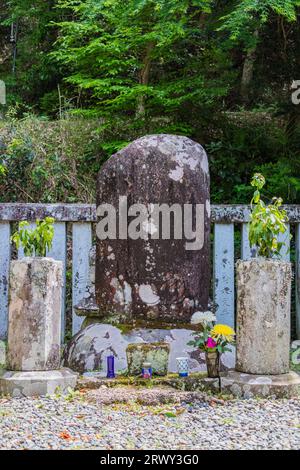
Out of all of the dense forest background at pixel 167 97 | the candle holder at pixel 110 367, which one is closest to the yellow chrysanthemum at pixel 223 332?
the candle holder at pixel 110 367

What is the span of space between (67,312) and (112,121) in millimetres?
2417

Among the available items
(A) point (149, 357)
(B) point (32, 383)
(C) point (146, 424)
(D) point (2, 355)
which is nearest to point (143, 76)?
(D) point (2, 355)

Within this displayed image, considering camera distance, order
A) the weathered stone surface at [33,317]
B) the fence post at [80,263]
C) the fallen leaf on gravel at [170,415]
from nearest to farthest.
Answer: the fallen leaf on gravel at [170,415], the weathered stone surface at [33,317], the fence post at [80,263]

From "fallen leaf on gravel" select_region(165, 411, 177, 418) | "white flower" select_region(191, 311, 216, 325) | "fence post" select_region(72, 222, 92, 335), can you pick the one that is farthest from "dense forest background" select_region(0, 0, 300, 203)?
"fallen leaf on gravel" select_region(165, 411, 177, 418)

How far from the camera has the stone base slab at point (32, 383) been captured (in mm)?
4371

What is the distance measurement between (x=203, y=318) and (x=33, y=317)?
124cm

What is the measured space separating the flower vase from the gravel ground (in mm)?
372

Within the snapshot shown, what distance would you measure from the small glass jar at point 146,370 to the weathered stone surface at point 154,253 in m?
Result: 0.76

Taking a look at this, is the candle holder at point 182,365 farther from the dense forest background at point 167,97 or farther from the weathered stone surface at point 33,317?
the dense forest background at point 167,97

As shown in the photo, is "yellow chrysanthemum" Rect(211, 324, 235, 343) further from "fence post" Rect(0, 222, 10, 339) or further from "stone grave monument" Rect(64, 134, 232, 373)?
"fence post" Rect(0, 222, 10, 339)

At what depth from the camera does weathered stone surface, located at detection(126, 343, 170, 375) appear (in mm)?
4793

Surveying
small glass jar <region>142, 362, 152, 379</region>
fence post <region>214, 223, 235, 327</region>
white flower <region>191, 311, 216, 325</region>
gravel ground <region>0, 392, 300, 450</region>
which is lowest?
gravel ground <region>0, 392, 300, 450</region>
